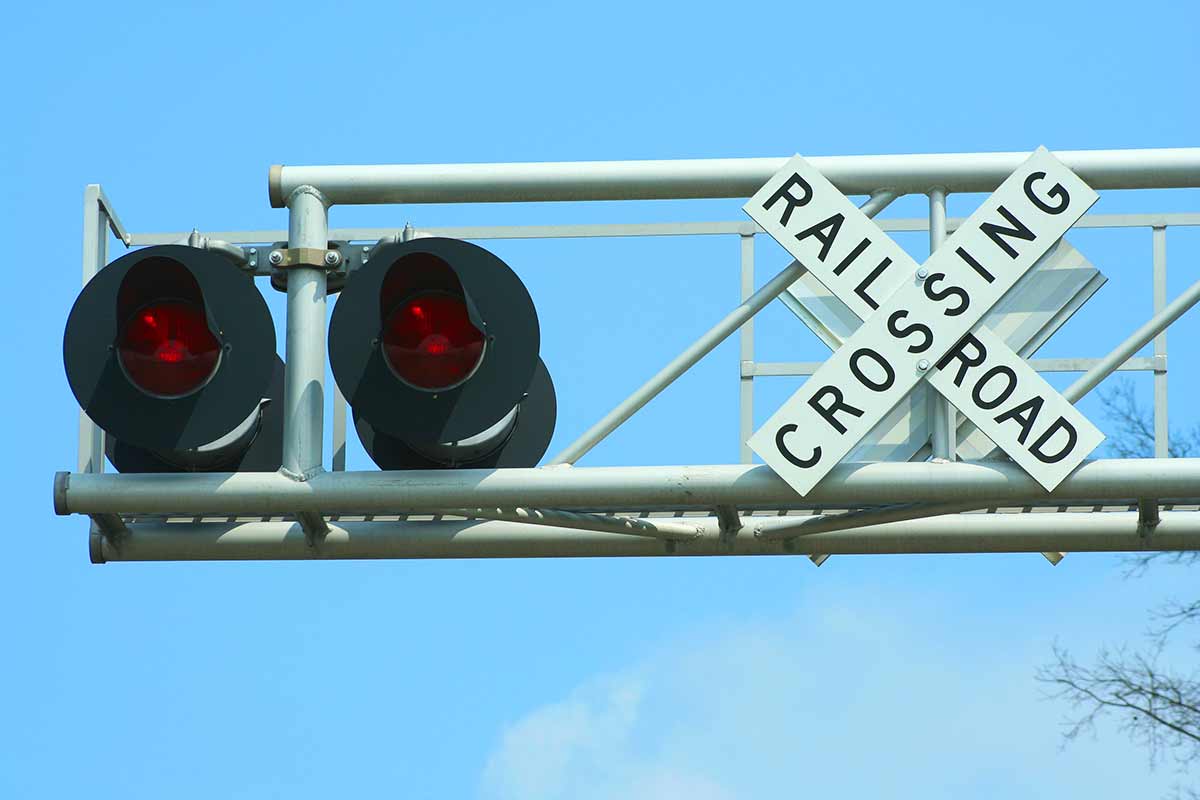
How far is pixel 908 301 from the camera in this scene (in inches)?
266

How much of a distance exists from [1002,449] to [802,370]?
48.8 inches

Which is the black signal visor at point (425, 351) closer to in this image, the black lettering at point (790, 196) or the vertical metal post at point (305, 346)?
the vertical metal post at point (305, 346)

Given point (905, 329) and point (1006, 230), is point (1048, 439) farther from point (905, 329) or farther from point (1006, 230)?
point (1006, 230)

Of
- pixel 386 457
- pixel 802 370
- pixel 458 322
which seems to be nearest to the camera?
pixel 458 322

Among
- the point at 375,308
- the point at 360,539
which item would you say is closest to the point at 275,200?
the point at 375,308

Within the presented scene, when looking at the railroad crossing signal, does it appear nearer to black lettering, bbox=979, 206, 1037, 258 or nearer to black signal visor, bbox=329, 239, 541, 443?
black signal visor, bbox=329, 239, 541, 443

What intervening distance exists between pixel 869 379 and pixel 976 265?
455 mm

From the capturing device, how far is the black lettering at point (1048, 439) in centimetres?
660

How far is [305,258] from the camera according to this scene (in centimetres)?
691

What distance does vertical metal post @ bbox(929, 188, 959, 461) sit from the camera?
22.2 ft

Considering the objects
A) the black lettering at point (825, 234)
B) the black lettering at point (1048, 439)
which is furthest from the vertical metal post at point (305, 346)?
the black lettering at point (1048, 439)

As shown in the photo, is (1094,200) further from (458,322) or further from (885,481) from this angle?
(458,322)

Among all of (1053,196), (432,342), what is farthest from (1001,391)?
(432,342)

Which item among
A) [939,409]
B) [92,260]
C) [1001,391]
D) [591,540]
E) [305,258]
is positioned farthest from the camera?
[591,540]
